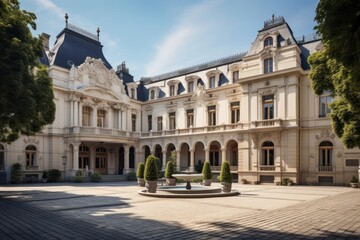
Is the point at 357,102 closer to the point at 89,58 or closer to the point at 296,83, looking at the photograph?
the point at 296,83

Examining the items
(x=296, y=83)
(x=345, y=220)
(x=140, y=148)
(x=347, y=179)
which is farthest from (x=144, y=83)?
(x=345, y=220)

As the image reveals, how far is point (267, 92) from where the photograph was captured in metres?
30.1

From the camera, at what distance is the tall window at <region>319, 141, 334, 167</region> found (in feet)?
90.5

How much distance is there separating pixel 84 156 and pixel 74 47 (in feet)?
44.3

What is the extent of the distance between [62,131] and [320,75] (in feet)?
92.1

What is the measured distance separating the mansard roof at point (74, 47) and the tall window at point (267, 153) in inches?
921

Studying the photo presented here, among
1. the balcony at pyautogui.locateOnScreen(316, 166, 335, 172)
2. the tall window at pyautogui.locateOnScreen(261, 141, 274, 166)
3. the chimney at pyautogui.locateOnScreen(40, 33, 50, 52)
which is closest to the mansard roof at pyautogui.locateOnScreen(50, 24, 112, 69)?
the chimney at pyautogui.locateOnScreen(40, 33, 50, 52)

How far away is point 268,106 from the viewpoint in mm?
30250

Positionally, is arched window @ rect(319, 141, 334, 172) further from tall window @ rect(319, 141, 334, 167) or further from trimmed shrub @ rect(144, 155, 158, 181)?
trimmed shrub @ rect(144, 155, 158, 181)

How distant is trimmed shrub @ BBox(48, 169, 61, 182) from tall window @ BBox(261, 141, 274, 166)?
2128cm

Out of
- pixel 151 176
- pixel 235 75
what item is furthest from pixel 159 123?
pixel 151 176

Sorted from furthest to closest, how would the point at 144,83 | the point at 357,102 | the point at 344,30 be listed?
1. the point at 144,83
2. the point at 357,102
3. the point at 344,30

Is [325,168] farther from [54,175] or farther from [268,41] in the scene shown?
[54,175]

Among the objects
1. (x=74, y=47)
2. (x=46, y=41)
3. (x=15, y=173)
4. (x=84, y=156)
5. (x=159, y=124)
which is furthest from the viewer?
(x=159, y=124)
